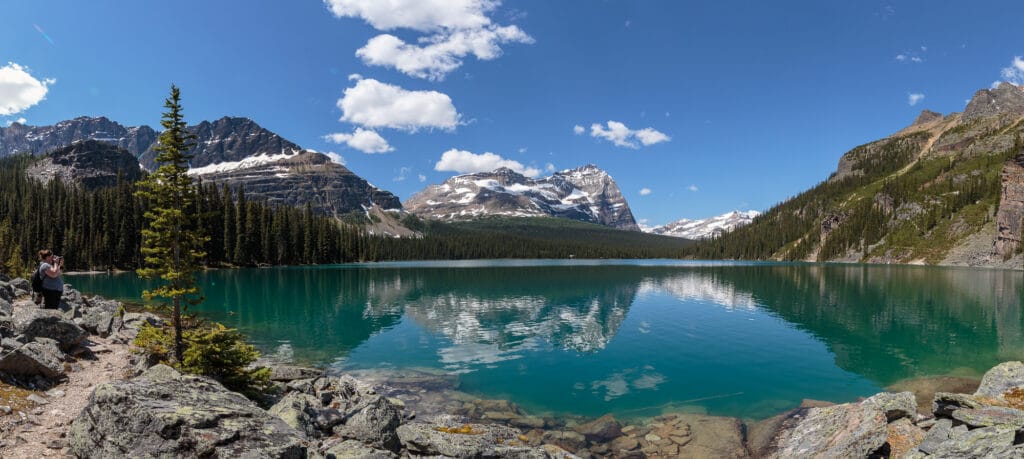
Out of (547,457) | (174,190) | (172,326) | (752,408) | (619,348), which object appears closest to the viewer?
(547,457)

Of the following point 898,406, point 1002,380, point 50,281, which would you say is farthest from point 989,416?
point 50,281

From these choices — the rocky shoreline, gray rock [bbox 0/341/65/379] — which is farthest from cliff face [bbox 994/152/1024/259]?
gray rock [bbox 0/341/65/379]

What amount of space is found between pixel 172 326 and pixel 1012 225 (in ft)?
692

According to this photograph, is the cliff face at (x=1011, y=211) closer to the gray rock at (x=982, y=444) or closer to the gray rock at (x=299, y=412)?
the gray rock at (x=982, y=444)

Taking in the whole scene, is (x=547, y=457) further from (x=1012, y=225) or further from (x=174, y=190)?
(x=1012, y=225)

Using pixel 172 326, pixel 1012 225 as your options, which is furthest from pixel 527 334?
pixel 1012 225

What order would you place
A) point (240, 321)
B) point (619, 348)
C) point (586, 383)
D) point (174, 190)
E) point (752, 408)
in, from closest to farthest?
point (174, 190) → point (752, 408) → point (586, 383) → point (619, 348) → point (240, 321)

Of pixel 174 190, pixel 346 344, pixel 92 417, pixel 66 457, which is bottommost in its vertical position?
pixel 346 344

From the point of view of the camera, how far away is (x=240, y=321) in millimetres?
47156

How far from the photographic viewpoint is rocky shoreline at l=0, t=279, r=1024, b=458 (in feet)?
30.7

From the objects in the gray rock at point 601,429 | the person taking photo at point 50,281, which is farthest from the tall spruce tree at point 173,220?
the gray rock at point 601,429

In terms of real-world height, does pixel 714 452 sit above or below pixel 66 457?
below

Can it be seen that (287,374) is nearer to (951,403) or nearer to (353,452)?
(353,452)

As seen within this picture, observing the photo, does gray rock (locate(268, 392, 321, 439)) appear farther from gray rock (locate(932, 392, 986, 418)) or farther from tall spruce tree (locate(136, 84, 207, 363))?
gray rock (locate(932, 392, 986, 418))
